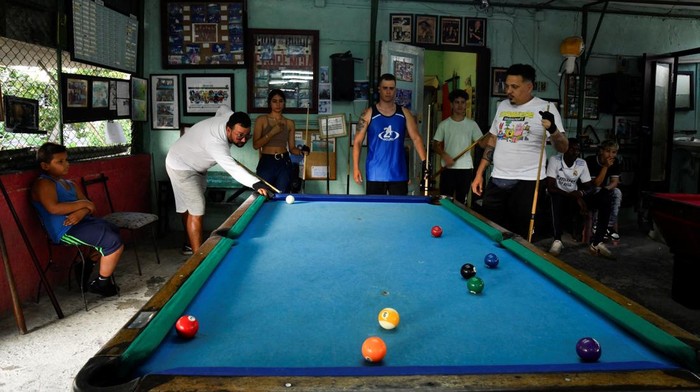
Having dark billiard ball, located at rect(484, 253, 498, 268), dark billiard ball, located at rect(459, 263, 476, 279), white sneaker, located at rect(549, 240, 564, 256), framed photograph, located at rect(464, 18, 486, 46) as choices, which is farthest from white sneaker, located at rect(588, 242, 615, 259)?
dark billiard ball, located at rect(459, 263, 476, 279)

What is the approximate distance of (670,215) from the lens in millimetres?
3422

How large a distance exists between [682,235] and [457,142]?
2.28m

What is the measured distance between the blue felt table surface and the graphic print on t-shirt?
1.51m

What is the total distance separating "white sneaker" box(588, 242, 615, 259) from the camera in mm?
5025

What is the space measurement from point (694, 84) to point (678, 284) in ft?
15.9

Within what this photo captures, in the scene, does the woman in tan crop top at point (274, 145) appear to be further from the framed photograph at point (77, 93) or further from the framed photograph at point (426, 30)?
the framed photograph at point (426, 30)

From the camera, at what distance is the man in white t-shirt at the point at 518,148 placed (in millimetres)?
3553

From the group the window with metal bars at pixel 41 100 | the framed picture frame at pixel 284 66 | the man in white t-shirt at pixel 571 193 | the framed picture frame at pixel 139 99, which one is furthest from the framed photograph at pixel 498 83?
the window with metal bars at pixel 41 100

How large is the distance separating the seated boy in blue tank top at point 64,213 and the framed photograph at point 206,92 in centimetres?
255

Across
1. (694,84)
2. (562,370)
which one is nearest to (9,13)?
(562,370)

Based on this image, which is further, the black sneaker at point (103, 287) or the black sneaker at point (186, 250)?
the black sneaker at point (186, 250)

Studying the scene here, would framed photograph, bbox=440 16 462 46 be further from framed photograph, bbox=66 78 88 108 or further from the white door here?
framed photograph, bbox=66 78 88 108

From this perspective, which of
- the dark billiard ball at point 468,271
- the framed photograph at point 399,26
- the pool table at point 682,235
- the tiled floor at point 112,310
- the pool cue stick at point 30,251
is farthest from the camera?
the framed photograph at point 399,26

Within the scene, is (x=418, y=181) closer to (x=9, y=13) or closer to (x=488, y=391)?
(x=9, y=13)
